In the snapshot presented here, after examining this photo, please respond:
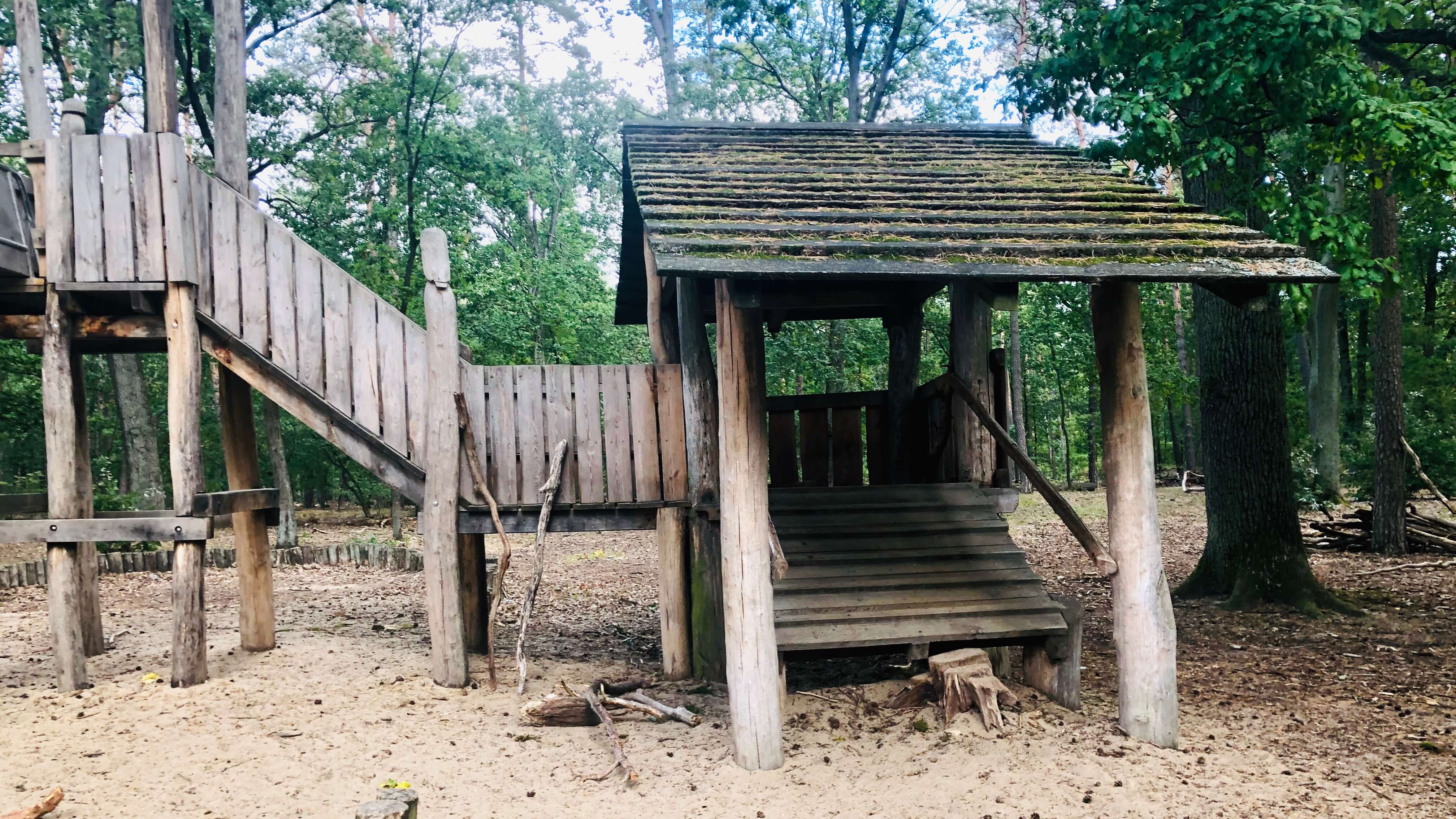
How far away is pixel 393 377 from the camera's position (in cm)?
735

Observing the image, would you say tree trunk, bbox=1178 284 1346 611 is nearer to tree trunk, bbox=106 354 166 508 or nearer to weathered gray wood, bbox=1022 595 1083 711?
weathered gray wood, bbox=1022 595 1083 711

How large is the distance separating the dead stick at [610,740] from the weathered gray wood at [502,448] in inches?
68.4

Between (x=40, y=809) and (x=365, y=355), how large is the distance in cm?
370

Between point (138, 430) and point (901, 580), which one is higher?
point (138, 430)

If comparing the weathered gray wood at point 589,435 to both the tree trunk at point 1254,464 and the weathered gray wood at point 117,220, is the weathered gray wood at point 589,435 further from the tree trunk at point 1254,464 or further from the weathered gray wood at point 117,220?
the tree trunk at point 1254,464

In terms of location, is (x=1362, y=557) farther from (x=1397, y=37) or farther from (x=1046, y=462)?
(x=1046, y=462)

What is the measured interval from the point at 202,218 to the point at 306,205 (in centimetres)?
1035

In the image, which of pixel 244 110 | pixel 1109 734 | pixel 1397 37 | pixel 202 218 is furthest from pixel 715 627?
pixel 244 110

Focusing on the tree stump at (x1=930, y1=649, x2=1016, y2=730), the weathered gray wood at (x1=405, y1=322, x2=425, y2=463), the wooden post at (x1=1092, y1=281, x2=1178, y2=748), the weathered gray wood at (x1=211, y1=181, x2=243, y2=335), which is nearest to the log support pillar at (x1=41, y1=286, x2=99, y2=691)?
the weathered gray wood at (x1=211, y1=181, x2=243, y2=335)

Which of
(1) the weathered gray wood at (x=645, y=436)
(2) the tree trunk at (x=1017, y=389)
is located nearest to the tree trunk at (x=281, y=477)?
(1) the weathered gray wood at (x=645, y=436)

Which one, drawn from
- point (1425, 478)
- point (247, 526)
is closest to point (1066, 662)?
point (247, 526)

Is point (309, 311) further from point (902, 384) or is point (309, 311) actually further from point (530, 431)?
point (902, 384)

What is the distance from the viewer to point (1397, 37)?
7.91 m

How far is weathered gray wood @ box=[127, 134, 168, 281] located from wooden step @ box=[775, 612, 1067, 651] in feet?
17.6
